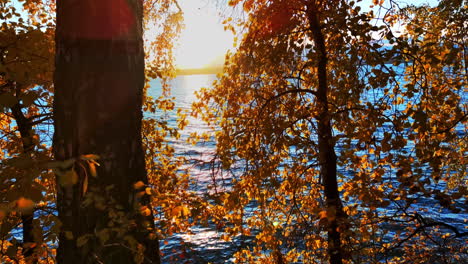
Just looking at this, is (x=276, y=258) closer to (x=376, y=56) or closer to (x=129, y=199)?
(x=376, y=56)

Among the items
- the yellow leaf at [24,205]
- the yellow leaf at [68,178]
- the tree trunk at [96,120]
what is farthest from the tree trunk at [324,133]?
the yellow leaf at [24,205]

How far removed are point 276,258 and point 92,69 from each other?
8.10 metres

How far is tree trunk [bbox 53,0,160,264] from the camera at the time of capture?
2801 mm

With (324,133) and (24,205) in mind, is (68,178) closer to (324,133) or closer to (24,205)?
(24,205)

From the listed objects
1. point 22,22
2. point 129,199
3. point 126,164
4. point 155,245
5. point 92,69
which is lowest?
point 155,245

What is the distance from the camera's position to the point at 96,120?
2.81m

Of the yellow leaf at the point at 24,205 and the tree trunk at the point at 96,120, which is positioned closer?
the yellow leaf at the point at 24,205

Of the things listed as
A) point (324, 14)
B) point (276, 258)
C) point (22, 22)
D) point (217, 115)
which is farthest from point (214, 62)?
point (276, 258)

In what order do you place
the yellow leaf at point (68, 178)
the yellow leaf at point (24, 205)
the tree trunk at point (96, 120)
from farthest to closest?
the tree trunk at point (96, 120) → the yellow leaf at point (68, 178) → the yellow leaf at point (24, 205)

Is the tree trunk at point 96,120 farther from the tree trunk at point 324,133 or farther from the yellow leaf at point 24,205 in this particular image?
the tree trunk at point 324,133

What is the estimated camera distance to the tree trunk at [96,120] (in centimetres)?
280

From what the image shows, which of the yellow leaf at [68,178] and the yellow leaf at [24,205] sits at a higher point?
the yellow leaf at [68,178]

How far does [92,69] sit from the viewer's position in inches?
111

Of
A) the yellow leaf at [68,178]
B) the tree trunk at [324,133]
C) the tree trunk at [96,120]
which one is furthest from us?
the tree trunk at [324,133]
